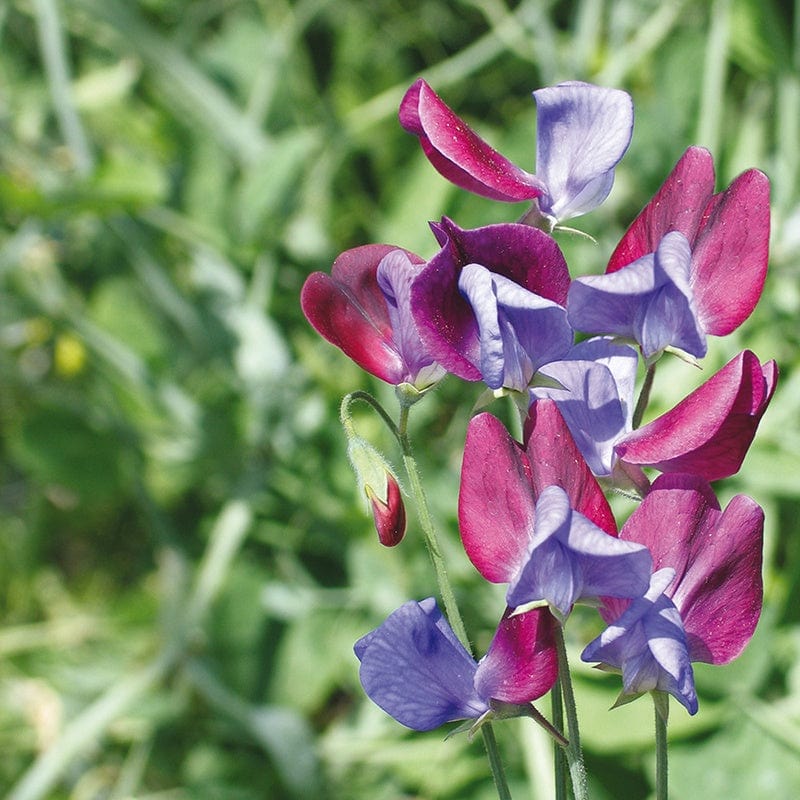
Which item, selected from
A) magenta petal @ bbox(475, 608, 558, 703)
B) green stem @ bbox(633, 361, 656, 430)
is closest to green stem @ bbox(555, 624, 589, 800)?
magenta petal @ bbox(475, 608, 558, 703)

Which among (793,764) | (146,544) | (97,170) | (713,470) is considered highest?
(713,470)

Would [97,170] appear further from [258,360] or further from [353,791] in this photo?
[353,791]

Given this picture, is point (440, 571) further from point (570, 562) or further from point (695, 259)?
point (695, 259)

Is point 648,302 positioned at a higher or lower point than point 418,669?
higher

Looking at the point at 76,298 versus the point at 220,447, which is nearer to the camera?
the point at 220,447

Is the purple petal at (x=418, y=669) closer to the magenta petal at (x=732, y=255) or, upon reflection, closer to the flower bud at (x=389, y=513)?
the flower bud at (x=389, y=513)

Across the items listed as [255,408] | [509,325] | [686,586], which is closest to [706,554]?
[686,586]

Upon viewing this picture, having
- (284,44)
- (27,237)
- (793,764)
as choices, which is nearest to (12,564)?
(27,237)
